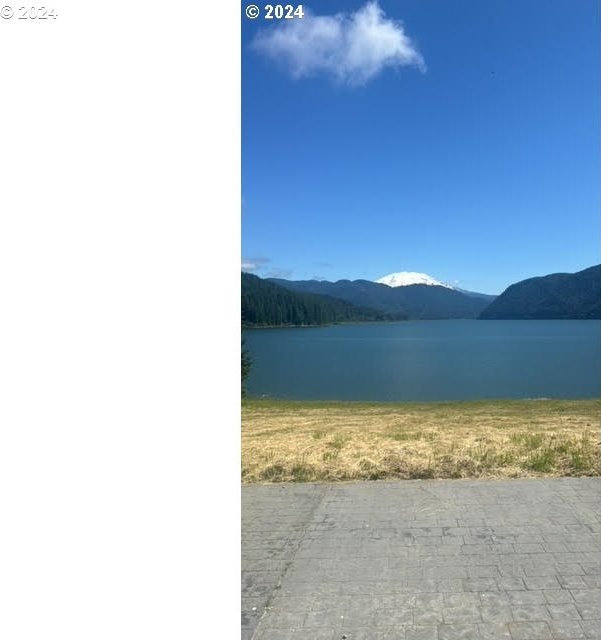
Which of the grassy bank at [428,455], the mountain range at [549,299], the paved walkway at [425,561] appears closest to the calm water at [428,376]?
the grassy bank at [428,455]

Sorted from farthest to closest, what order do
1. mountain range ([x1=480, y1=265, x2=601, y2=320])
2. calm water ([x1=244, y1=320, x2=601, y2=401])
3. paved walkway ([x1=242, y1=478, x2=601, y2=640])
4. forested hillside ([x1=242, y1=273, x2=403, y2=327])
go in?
1. mountain range ([x1=480, y1=265, x2=601, y2=320])
2. forested hillside ([x1=242, y1=273, x2=403, y2=327])
3. calm water ([x1=244, y1=320, x2=601, y2=401])
4. paved walkway ([x1=242, y1=478, x2=601, y2=640])

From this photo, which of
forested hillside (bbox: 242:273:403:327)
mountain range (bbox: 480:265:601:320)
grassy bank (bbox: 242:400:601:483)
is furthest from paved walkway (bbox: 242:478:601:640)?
mountain range (bbox: 480:265:601:320)

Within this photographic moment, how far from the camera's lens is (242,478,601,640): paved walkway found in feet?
9.68

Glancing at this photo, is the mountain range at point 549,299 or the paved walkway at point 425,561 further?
the mountain range at point 549,299

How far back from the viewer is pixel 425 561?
370cm

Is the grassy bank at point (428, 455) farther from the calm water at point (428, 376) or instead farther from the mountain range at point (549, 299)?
the mountain range at point (549, 299)

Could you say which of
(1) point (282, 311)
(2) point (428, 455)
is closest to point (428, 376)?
(2) point (428, 455)

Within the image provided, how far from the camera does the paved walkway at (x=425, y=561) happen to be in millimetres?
2949

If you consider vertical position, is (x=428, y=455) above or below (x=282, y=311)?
below

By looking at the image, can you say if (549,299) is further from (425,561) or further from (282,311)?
(425,561)

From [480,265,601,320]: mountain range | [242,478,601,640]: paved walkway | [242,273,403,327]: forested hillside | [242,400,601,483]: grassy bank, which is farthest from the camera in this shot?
[480,265,601,320]: mountain range

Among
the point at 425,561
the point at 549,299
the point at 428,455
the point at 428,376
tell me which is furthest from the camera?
the point at 549,299

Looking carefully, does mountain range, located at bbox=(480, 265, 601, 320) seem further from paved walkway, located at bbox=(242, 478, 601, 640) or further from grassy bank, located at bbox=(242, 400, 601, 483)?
paved walkway, located at bbox=(242, 478, 601, 640)
